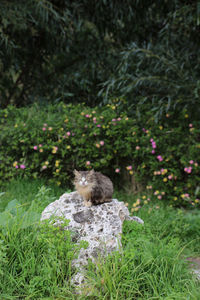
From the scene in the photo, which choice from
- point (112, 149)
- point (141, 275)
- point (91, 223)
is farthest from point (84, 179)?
point (112, 149)

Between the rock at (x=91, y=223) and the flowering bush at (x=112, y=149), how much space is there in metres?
1.54

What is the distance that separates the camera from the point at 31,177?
16.2 ft

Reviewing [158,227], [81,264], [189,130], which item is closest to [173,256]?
[81,264]

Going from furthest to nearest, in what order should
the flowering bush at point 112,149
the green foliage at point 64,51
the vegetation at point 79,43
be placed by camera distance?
the green foliage at point 64,51 < the vegetation at point 79,43 < the flowering bush at point 112,149

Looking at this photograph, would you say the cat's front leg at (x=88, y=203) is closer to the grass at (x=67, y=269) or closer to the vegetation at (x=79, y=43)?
the grass at (x=67, y=269)

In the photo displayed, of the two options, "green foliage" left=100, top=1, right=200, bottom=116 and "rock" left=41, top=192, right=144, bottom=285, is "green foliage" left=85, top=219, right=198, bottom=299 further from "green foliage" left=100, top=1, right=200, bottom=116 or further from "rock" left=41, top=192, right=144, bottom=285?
"green foliage" left=100, top=1, right=200, bottom=116

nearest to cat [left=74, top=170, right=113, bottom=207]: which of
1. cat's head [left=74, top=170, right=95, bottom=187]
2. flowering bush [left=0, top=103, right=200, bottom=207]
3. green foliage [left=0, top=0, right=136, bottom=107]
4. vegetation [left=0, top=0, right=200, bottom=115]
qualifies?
cat's head [left=74, top=170, right=95, bottom=187]

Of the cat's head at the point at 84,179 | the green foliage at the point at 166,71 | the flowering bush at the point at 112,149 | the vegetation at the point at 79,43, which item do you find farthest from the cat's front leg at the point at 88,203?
the vegetation at the point at 79,43

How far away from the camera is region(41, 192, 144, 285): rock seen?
2.54 metres

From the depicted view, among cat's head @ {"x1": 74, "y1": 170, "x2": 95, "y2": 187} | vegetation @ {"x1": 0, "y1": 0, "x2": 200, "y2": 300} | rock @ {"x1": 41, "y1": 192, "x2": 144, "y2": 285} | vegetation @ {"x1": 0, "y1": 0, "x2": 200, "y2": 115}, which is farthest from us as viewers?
vegetation @ {"x1": 0, "y1": 0, "x2": 200, "y2": 115}

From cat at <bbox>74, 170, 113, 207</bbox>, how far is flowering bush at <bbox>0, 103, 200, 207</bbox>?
1.55 meters

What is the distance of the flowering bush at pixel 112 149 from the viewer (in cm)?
445

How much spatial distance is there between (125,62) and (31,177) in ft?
7.30

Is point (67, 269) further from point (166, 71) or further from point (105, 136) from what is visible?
point (166, 71)
